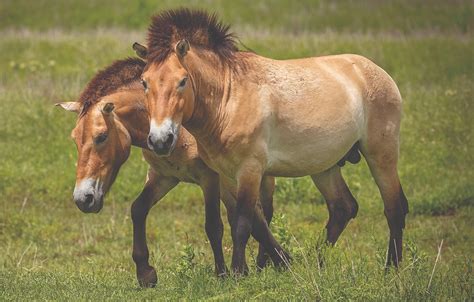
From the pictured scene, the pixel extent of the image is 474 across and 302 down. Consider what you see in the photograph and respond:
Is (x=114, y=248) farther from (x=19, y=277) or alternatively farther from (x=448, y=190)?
(x=448, y=190)

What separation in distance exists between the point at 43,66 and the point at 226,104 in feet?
42.0

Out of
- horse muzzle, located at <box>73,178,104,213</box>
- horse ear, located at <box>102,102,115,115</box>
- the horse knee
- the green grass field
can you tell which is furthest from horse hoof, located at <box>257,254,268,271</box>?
horse ear, located at <box>102,102,115,115</box>

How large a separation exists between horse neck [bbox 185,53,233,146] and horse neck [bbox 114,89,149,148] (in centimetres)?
61

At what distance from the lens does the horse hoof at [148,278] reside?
31.0 feet

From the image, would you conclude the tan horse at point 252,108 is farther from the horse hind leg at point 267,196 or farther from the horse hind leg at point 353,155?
the horse hind leg at point 267,196

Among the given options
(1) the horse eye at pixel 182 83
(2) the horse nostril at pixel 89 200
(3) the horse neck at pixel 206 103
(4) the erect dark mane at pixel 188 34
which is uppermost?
(4) the erect dark mane at pixel 188 34

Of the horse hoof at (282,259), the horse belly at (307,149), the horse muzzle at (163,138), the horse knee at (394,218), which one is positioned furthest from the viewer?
the horse knee at (394,218)

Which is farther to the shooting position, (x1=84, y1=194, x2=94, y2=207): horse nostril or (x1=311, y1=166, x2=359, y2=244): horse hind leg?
(x1=311, y1=166, x2=359, y2=244): horse hind leg

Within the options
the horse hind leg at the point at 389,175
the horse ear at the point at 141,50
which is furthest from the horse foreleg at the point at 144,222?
the horse hind leg at the point at 389,175

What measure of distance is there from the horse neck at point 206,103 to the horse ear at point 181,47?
170mm

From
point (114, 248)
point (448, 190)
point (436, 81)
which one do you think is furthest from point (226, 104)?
point (436, 81)

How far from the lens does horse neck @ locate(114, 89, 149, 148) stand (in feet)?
31.0

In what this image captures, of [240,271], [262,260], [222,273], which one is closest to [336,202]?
[262,260]

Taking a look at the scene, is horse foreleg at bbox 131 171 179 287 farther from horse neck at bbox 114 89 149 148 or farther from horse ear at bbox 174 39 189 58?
horse ear at bbox 174 39 189 58
